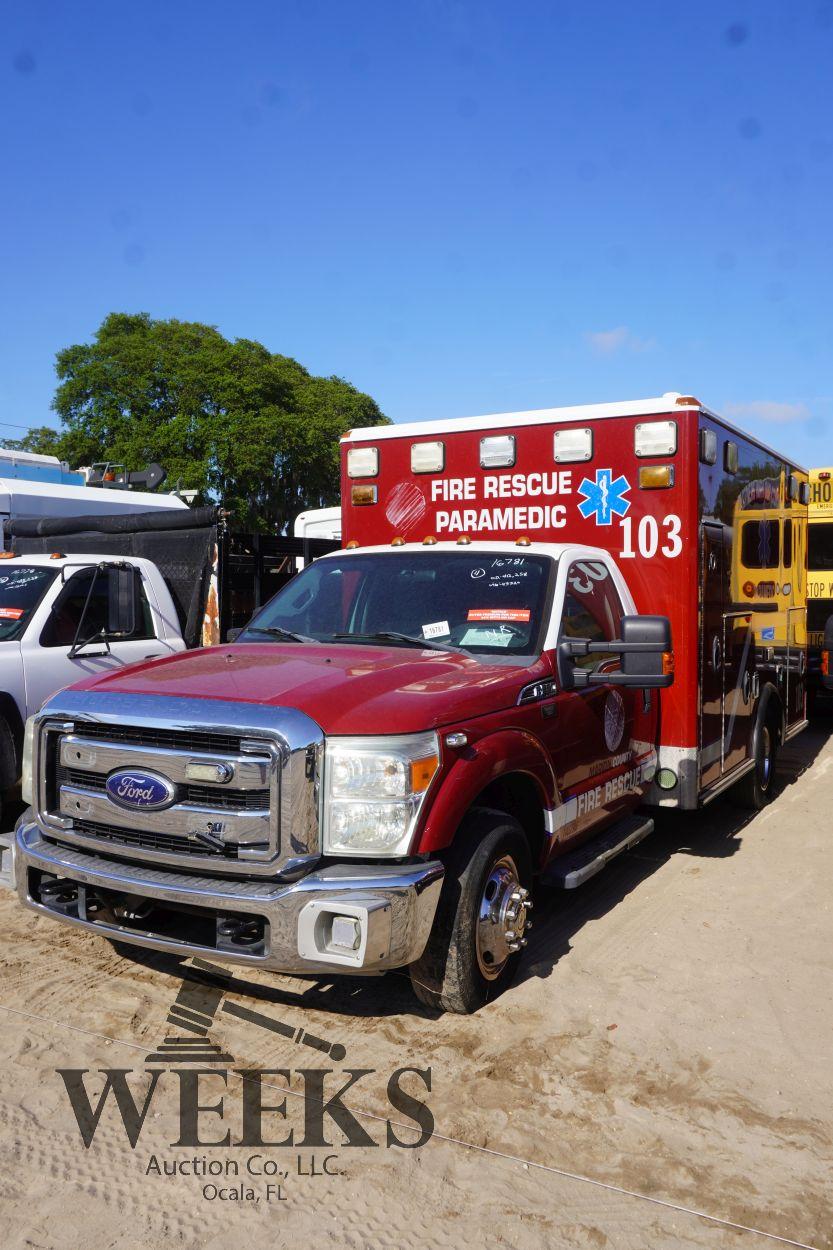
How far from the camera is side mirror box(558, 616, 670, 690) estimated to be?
14.9 ft

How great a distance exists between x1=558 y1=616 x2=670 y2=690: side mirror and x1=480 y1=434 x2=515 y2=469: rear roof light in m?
2.01

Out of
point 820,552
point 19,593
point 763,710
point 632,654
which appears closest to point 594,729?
point 632,654

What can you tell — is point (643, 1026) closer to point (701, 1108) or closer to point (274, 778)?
point (701, 1108)

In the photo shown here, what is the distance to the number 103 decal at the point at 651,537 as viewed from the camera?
6.01m

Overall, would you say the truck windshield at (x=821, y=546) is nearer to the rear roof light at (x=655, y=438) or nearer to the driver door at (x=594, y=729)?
the rear roof light at (x=655, y=438)

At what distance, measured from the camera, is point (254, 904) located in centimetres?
349

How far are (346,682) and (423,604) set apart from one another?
126 cm

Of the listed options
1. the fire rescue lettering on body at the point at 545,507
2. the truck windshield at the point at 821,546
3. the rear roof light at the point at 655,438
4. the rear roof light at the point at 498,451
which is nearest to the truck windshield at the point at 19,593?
the fire rescue lettering on body at the point at 545,507

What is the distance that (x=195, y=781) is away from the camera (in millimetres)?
3664

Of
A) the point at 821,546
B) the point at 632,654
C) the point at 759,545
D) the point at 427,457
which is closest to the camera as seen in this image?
the point at 632,654

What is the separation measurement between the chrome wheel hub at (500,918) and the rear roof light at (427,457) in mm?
3300

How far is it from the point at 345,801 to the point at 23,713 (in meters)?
3.56

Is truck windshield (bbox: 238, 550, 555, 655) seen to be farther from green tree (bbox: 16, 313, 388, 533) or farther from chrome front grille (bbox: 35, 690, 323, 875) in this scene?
green tree (bbox: 16, 313, 388, 533)

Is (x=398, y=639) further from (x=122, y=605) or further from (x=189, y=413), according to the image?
(x=189, y=413)
